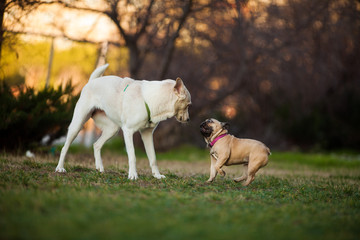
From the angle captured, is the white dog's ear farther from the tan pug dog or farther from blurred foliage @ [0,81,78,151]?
blurred foliage @ [0,81,78,151]

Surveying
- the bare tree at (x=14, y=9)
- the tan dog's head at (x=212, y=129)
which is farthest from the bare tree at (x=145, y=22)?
the tan dog's head at (x=212, y=129)

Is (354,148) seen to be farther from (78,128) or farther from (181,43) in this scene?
(78,128)

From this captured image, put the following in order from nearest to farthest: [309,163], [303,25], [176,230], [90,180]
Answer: [176,230] < [90,180] < [309,163] < [303,25]

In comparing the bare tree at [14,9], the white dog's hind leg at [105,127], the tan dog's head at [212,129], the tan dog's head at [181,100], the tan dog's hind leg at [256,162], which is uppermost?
the bare tree at [14,9]

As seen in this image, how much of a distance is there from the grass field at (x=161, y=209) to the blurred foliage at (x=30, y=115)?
344cm

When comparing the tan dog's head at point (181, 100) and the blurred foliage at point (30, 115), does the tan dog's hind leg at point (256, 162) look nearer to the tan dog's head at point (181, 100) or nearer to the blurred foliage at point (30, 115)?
the tan dog's head at point (181, 100)

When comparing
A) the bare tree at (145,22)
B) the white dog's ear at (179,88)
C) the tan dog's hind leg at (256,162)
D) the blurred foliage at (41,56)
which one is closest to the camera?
the tan dog's hind leg at (256,162)

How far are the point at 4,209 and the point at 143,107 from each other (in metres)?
3.16

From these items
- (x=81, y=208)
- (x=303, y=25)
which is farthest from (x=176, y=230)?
(x=303, y=25)

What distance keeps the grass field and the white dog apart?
2.60ft

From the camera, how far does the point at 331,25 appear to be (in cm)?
1716

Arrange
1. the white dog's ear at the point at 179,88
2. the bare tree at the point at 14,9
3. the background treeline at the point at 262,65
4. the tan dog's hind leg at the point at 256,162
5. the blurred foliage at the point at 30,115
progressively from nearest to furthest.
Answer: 1. the tan dog's hind leg at the point at 256,162
2. the white dog's ear at the point at 179,88
3. the bare tree at the point at 14,9
4. the blurred foliage at the point at 30,115
5. the background treeline at the point at 262,65

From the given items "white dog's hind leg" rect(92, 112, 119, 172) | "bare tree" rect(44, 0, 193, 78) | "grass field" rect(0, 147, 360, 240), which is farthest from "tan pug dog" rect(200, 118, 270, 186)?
"bare tree" rect(44, 0, 193, 78)

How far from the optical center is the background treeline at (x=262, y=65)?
15.7 m
